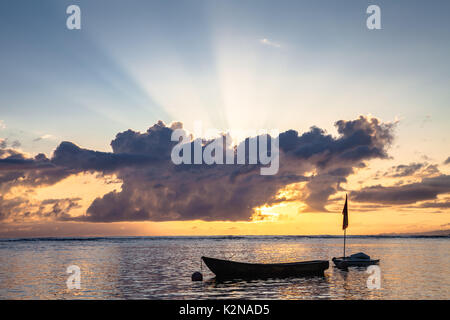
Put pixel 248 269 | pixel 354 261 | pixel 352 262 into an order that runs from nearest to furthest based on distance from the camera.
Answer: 1. pixel 248 269
2. pixel 352 262
3. pixel 354 261

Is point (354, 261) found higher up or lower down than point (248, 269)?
lower down

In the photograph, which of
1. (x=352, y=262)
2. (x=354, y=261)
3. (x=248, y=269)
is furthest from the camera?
(x=354, y=261)

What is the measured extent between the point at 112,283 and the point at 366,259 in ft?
143

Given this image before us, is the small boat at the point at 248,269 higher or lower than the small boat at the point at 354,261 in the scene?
higher

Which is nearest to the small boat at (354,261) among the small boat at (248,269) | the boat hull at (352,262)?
the boat hull at (352,262)

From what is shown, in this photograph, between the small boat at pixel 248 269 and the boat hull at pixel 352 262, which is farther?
the boat hull at pixel 352 262

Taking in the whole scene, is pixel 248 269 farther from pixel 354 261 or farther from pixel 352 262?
pixel 354 261

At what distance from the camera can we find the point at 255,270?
52938mm

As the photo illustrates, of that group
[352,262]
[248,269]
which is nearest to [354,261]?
[352,262]

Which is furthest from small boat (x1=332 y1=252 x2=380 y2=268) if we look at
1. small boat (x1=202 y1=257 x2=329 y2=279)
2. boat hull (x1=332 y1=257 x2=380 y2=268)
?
small boat (x1=202 y1=257 x2=329 y2=279)

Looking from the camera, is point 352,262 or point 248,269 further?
point 352,262

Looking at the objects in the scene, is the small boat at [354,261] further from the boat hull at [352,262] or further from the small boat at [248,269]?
the small boat at [248,269]
